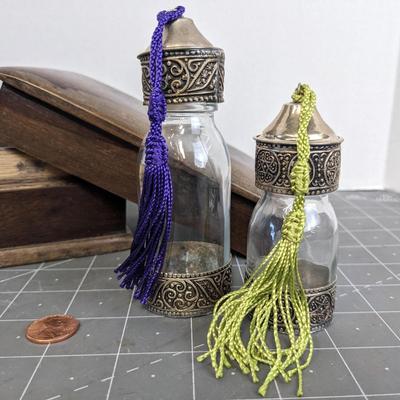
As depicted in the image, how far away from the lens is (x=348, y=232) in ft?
3.53

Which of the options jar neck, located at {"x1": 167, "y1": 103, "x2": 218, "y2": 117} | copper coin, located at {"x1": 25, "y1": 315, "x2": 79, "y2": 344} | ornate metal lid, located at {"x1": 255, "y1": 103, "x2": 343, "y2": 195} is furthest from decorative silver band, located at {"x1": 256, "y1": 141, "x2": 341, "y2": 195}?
copper coin, located at {"x1": 25, "y1": 315, "x2": 79, "y2": 344}

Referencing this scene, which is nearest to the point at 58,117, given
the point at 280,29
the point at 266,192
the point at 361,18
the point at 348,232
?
the point at 266,192

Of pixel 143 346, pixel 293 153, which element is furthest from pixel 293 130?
pixel 143 346

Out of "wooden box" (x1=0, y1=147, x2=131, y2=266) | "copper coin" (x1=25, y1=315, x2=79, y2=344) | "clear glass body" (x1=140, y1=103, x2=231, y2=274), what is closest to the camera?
"copper coin" (x1=25, y1=315, x2=79, y2=344)

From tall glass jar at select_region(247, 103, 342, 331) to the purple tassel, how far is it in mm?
140

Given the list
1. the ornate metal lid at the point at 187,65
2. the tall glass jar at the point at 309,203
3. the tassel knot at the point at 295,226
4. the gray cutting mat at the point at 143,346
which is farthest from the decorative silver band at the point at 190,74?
the gray cutting mat at the point at 143,346

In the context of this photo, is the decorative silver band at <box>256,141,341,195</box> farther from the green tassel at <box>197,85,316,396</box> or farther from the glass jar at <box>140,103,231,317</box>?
the glass jar at <box>140,103,231,317</box>

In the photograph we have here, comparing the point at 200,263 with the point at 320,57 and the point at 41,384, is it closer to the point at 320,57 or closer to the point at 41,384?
the point at 41,384

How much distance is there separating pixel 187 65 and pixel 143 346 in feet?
1.31

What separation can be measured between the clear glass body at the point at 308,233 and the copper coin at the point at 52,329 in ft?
0.94

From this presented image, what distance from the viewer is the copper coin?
60 centimetres

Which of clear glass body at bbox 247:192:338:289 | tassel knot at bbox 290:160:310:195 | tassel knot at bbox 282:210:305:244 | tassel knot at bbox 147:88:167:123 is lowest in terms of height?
clear glass body at bbox 247:192:338:289

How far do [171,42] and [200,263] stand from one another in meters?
0.37

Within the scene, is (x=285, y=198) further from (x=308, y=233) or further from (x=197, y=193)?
(x=197, y=193)
